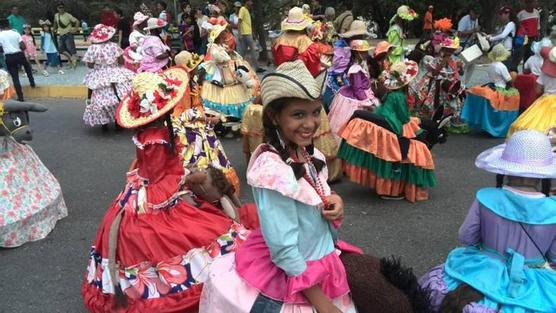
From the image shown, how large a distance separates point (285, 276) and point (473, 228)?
1.16 meters

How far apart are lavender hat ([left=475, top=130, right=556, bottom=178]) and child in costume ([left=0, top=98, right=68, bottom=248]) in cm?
405

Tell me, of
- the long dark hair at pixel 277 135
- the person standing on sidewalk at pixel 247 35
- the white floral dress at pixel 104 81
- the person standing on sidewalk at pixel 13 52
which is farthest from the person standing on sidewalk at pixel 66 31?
the long dark hair at pixel 277 135

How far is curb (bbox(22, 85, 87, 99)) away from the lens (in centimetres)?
1209

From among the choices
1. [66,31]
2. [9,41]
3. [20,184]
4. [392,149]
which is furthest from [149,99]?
[66,31]

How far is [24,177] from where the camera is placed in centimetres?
484

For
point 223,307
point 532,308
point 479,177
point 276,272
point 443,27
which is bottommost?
point 479,177

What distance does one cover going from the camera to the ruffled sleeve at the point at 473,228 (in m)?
2.67

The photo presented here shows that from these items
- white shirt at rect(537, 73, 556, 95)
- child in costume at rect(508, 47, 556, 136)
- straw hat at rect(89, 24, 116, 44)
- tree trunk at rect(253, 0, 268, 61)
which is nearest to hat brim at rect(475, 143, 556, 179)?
A: child in costume at rect(508, 47, 556, 136)

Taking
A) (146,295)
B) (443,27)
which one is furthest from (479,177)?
(146,295)

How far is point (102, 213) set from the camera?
18.0ft

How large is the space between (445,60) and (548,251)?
20.0ft

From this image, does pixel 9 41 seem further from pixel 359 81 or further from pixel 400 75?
pixel 400 75

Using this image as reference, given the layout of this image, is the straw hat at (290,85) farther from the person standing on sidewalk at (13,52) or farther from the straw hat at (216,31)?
the person standing on sidewalk at (13,52)

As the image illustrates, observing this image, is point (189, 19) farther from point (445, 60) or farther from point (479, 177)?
point (479, 177)
